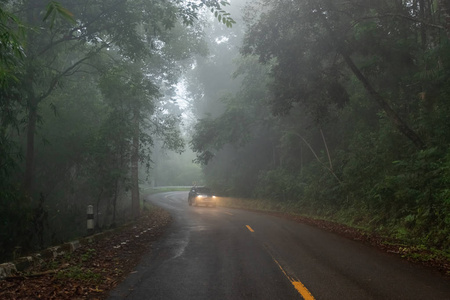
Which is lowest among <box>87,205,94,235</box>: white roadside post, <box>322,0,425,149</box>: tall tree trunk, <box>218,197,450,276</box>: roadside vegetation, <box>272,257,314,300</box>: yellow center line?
<box>218,197,450,276</box>: roadside vegetation

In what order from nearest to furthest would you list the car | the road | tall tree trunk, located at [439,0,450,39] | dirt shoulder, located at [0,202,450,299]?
the road → dirt shoulder, located at [0,202,450,299] → tall tree trunk, located at [439,0,450,39] → the car

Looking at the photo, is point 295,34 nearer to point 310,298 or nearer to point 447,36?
point 447,36

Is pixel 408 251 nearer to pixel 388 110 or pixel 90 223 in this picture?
pixel 388 110

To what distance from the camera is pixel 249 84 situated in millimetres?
26734

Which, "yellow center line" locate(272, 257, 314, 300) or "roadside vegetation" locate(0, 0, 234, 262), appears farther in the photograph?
"roadside vegetation" locate(0, 0, 234, 262)

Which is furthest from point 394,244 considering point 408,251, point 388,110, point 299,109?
point 299,109

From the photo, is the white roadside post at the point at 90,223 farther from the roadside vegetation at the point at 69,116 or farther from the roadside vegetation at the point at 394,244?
the roadside vegetation at the point at 394,244

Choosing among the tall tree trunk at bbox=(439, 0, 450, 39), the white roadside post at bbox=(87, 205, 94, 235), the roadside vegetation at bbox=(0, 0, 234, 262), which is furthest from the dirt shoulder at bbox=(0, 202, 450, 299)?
the tall tree trunk at bbox=(439, 0, 450, 39)

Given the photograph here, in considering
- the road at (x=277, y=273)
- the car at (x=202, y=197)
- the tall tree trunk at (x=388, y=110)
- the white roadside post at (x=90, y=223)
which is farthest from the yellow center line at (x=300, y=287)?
the car at (x=202, y=197)

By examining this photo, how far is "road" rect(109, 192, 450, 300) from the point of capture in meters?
5.03

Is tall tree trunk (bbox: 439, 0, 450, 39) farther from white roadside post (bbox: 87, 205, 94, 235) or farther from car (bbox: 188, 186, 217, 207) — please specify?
car (bbox: 188, 186, 217, 207)

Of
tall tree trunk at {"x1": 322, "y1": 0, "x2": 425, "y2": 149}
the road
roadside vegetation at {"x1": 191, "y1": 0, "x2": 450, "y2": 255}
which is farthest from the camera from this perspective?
tall tree trunk at {"x1": 322, "y1": 0, "x2": 425, "y2": 149}

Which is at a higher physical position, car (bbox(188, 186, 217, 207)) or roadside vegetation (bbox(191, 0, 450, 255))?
roadside vegetation (bbox(191, 0, 450, 255))

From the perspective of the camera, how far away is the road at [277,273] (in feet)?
16.5
